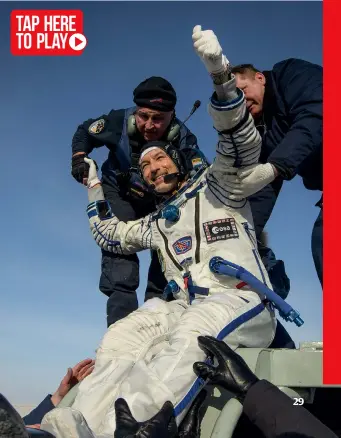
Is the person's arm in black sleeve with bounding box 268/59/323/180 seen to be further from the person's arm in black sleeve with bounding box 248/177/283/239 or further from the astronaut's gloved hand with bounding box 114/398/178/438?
the astronaut's gloved hand with bounding box 114/398/178/438

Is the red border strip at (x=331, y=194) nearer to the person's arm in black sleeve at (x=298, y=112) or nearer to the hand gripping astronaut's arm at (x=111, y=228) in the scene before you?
the person's arm in black sleeve at (x=298, y=112)

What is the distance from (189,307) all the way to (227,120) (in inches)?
32.0

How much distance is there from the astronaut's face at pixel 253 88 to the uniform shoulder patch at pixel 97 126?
0.95 metres

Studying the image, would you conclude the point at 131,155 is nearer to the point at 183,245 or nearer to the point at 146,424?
the point at 183,245

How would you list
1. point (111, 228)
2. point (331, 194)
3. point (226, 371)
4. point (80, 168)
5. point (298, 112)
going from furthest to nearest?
point (80, 168)
point (111, 228)
point (298, 112)
point (331, 194)
point (226, 371)

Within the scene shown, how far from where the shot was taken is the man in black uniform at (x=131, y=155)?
3945mm

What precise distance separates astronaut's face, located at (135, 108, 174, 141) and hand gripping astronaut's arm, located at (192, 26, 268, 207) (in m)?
0.89

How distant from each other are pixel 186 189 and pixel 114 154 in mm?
1065

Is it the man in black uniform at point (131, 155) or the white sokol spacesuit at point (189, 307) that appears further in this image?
the man in black uniform at point (131, 155)

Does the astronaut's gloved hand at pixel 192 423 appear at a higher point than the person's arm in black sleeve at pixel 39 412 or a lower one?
higher

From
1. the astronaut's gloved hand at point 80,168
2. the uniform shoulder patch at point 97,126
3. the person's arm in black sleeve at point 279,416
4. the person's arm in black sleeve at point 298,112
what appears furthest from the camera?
the uniform shoulder patch at point 97,126

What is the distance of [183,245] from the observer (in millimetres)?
3158

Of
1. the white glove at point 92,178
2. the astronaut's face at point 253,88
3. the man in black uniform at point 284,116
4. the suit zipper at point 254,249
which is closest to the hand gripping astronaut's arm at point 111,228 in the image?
the white glove at point 92,178

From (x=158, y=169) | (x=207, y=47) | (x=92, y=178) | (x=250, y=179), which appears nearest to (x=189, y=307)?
(x=250, y=179)
